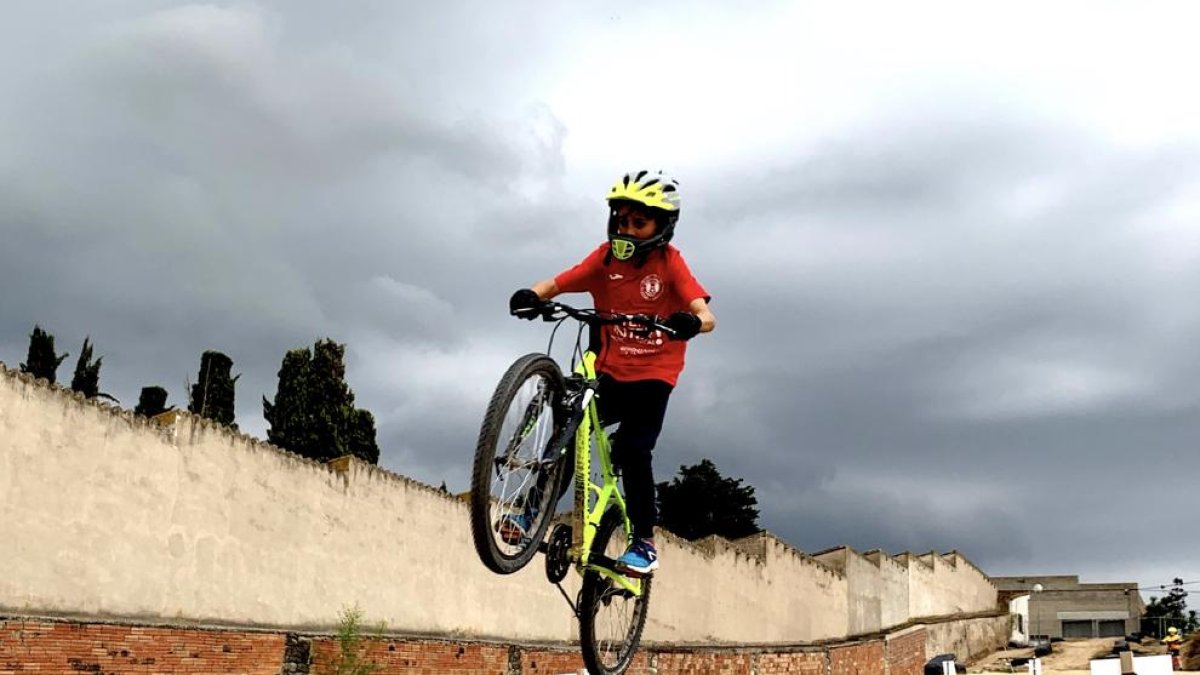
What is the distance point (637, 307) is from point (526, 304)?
2.54 ft

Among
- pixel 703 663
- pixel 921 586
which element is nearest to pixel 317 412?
pixel 703 663

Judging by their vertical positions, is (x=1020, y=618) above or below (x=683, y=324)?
below

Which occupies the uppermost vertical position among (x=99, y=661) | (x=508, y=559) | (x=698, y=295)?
(x=698, y=295)

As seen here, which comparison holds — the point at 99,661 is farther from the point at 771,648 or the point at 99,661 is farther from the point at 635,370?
the point at 771,648

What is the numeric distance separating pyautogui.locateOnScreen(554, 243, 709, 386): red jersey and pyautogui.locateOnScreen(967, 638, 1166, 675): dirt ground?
38565mm

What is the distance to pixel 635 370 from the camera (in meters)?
7.41

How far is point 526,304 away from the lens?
7102 millimetres

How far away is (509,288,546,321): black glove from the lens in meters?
7.07

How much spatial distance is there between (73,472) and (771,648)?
53.3 feet

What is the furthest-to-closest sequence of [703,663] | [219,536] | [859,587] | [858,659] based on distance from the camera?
[859,587] < [858,659] < [703,663] < [219,536]


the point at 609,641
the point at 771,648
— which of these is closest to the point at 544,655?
the point at 771,648

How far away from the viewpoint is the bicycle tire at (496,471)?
6156 millimetres

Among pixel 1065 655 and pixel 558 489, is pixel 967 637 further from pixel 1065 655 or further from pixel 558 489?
pixel 558 489

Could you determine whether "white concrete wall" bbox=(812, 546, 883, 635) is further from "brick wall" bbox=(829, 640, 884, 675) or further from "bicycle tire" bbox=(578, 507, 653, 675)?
"bicycle tire" bbox=(578, 507, 653, 675)
